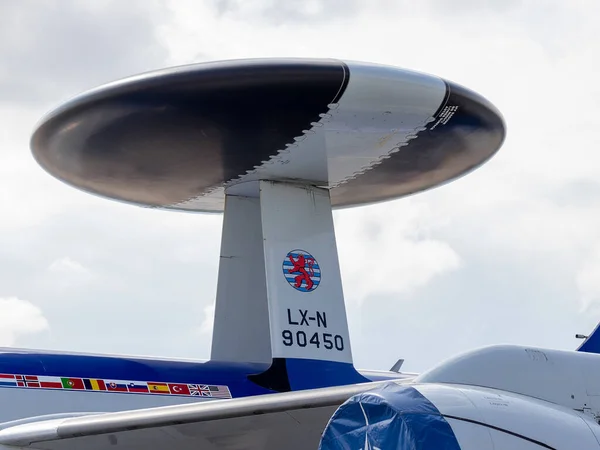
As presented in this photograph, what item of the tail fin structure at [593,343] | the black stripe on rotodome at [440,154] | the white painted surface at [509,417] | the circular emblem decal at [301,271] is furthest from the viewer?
the circular emblem decal at [301,271]

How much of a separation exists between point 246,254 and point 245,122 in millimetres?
2288

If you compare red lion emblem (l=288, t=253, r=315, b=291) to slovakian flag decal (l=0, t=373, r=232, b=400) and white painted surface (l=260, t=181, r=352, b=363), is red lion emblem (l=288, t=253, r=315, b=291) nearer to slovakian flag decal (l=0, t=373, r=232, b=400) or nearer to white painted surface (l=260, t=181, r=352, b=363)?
white painted surface (l=260, t=181, r=352, b=363)

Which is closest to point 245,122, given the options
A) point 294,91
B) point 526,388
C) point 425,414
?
point 294,91

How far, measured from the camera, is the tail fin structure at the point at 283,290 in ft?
34.7

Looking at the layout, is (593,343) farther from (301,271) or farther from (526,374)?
(301,271)

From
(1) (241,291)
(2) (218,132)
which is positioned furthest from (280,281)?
(2) (218,132)

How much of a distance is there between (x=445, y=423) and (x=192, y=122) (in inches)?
235

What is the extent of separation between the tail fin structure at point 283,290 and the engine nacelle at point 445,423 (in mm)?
5384

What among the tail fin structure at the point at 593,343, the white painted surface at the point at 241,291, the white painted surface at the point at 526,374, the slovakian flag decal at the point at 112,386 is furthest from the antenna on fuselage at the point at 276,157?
the white painted surface at the point at 526,374

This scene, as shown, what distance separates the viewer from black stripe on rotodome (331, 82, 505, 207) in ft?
34.5

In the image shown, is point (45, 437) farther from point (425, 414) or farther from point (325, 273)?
point (325, 273)

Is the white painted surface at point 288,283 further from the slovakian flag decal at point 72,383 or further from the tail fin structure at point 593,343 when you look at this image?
the tail fin structure at point 593,343

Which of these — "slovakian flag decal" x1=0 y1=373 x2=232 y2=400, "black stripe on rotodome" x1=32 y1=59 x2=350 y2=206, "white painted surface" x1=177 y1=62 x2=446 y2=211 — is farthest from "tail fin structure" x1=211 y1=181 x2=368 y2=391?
"slovakian flag decal" x1=0 y1=373 x2=232 y2=400

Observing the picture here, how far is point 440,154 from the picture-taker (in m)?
11.3
